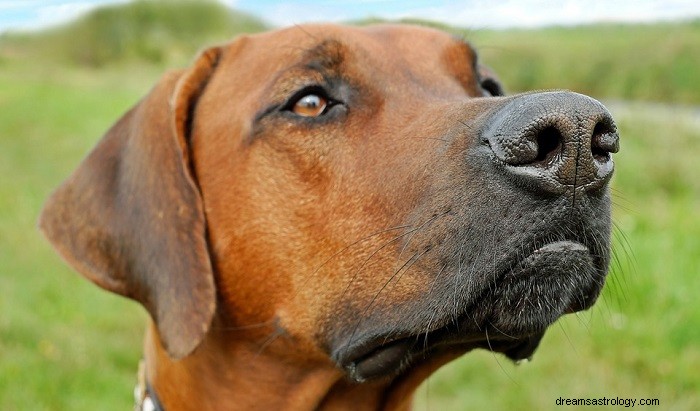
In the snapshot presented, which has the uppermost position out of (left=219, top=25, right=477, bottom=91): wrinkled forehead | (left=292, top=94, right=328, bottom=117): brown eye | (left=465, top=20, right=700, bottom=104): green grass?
(left=219, top=25, right=477, bottom=91): wrinkled forehead

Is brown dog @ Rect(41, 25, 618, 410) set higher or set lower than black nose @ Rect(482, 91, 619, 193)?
lower

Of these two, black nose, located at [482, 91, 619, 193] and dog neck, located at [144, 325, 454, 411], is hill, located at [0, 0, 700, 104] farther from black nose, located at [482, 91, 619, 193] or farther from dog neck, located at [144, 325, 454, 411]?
black nose, located at [482, 91, 619, 193]

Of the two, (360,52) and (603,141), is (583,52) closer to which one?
(360,52)

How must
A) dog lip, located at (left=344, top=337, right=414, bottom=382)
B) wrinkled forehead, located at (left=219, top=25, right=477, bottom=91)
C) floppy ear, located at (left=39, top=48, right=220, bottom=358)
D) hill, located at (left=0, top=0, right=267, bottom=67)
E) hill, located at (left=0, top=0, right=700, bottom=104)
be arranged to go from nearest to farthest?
dog lip, located at (left=344, top=337, right=414, bottom=382) < floppy ear, located at (left=39, top=48, right=220, bottom=358) < wrinkled forehead, located at (left=219, top=25, right=477, bottom=91) < hill, located at (left=0, top=0, right=700, bottom=104) < hill, located at (left=0, top=0, right=267, bottom=67)

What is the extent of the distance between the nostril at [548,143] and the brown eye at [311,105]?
1.09 metres

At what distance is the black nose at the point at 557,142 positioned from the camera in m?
2.30

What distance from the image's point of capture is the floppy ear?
3.14 meters

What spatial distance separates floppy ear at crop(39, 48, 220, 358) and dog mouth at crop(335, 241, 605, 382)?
0.65 meters

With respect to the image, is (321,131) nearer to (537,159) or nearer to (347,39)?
(347,39)

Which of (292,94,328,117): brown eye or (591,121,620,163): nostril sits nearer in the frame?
(591,121,620,163): nostril

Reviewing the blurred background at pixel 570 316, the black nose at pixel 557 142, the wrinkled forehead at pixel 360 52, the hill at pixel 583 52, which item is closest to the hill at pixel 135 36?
the hill at pixel 583 52

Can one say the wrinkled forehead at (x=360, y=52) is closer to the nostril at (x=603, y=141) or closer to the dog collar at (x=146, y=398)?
the nostril at (x=603, y=141)

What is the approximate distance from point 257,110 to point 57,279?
5.76 m

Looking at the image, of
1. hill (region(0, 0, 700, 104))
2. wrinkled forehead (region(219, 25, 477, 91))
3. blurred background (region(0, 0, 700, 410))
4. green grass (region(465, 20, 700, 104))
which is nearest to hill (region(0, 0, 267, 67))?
hill (region(0, 0, 700, 104))
